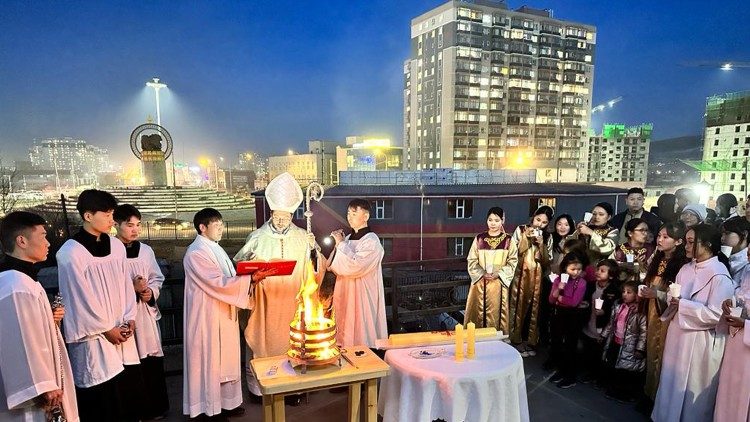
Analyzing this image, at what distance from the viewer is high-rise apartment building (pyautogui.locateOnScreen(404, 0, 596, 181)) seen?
6488cm

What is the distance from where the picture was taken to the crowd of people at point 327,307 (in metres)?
2.88

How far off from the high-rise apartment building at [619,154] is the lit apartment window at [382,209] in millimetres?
77903

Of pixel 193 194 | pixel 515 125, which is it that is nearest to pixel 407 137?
pixel 515 125

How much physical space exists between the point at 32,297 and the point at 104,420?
175 cm

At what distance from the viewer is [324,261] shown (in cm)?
493

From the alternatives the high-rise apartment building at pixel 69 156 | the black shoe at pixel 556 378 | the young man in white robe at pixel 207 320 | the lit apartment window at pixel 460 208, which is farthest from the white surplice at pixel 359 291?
the high-rise apartment building at pixel 69 156

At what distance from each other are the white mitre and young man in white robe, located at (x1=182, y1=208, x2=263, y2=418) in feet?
2.35

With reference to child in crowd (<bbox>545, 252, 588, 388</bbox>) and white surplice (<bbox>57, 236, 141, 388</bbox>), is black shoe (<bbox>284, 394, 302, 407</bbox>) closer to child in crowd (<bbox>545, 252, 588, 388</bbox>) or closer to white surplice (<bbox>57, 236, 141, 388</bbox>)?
white surplice (<bbox>57, 236, 141, 388</bbox>)

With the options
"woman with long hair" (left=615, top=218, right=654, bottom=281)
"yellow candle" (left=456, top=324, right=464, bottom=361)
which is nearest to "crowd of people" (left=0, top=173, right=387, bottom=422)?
"yellow candle" (left=456, top=324, right=464, bottom=361)

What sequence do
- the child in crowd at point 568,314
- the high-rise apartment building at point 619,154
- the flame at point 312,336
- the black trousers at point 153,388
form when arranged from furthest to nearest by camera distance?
the high-rise apartment building at point 619,154 < the child in crowd at point 568,314 < the black trousers at point 153,388 < the flame at point 312,336

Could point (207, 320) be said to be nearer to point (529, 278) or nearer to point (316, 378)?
point (316, 378)

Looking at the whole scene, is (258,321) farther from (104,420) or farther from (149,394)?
(104,420)

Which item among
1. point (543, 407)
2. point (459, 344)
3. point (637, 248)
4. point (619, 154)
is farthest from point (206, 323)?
point (619, 154)

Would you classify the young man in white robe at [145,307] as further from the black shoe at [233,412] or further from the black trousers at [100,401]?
the black shoe at [233,412]
